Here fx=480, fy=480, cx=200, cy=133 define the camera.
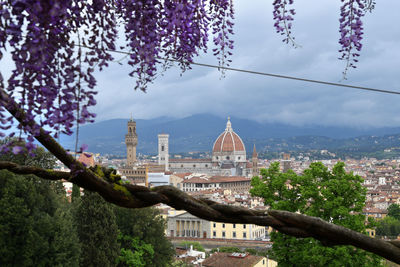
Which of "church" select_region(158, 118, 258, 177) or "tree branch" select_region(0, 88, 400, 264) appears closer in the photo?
"tree branch" select_region(0, 88, 400, 264)

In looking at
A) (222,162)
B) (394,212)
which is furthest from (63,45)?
(222,162)

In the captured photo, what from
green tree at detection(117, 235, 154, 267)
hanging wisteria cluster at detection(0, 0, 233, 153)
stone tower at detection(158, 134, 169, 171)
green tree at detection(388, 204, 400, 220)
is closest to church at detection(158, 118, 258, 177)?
stone tower at detection(158, 134, 169, 171)

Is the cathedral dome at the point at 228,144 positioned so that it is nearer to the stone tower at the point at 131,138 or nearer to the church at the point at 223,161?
the church at the point at 223,161

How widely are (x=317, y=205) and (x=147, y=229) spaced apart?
31.2 feet

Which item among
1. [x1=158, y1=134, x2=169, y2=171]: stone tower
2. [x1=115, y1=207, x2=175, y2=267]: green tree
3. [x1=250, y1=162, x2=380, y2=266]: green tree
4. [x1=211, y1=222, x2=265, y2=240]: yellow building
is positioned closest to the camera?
[x1=250, y1=162, x2=380, y2=266]: green tree

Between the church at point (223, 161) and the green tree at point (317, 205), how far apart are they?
3923 inches

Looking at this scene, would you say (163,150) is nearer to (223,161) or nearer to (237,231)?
(223,161)

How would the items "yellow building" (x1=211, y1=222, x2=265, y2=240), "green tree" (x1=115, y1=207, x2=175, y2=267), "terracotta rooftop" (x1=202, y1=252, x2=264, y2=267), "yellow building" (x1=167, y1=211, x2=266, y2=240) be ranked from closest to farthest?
"green tree" (x1=115, y1=207, x2=175, y2=267) → "terracotta rooftop" (x1=202, y1=252, x2=264, y2=267) → "yellow building" (x1=211, y1=222, x2=265, y2=240) → "yellow building" (x1=167, y1=211, x2=266, y2=240)

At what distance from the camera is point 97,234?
15508mm

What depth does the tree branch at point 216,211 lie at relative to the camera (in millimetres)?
1357

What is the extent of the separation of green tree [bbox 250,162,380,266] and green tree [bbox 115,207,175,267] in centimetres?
840

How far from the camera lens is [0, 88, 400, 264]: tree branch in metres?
1.36

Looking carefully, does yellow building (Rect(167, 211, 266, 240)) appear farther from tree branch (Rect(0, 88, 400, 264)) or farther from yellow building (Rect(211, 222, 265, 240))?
tree branch (Rect(0, 88, 400, 264))

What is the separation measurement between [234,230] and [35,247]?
123ft
